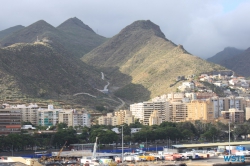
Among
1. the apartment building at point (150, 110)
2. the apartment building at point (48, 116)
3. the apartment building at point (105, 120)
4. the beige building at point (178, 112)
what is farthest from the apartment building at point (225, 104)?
the apartment building at point (48, 116)

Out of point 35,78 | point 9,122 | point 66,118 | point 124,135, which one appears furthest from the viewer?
point 35,78

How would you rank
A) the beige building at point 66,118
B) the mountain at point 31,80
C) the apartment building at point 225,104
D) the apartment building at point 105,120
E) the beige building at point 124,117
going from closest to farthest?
1. the beige building at point 66,118
2. the apartment building at point 105,120
3. the beige building at point 124,117
4. the apartment building at point 225,104
5. the mountain at point 31,80

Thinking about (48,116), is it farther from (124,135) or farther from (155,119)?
(155,119)

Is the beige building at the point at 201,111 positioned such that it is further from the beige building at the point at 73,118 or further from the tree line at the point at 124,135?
the beige building at the point at 73,118

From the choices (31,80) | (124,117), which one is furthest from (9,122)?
(31,80)

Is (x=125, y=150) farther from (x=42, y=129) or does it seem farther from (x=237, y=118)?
(x=237, y=118)

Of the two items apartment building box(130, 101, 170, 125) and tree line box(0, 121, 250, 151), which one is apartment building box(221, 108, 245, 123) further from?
apartment building box(130, 101, 170, 125)
